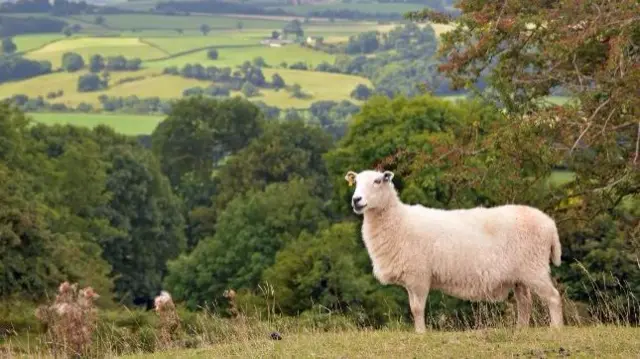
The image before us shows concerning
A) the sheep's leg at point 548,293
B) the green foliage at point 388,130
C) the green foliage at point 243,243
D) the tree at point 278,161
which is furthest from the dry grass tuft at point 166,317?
the tree at point 278,161

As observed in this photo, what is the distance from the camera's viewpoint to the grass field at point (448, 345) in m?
13.2

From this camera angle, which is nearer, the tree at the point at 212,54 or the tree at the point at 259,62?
the tree at the point at 259,62

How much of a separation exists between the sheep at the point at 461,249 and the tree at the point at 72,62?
167 m

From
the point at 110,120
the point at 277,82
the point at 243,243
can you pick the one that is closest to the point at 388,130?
the point at 243,243

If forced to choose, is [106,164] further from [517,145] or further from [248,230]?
[517,145]

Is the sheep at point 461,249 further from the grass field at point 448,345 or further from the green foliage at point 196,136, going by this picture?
the green foliage at point 196,136

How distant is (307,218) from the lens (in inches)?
2117

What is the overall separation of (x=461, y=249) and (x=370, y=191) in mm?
1663

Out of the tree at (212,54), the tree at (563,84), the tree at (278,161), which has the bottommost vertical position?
the tree at (212,54)

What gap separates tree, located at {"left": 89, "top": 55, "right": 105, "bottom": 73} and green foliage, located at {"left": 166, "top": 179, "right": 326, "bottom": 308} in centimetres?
12775

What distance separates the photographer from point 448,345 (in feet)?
45.2

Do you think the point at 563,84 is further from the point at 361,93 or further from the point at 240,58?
the point at 240,58

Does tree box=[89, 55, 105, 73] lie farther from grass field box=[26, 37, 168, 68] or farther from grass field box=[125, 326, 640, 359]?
grass field box=[125, 326, 640, 359]

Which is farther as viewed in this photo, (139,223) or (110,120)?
(110,120)
